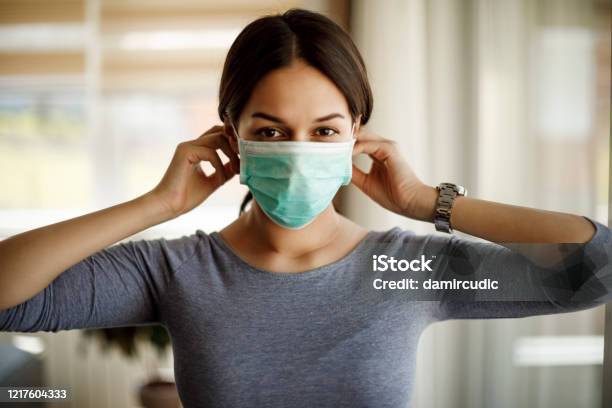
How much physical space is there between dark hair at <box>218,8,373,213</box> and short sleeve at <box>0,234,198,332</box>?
0.82 ft

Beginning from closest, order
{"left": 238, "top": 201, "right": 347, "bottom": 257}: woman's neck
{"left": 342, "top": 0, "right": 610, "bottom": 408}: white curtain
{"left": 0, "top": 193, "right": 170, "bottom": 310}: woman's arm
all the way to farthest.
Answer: {"left": 0, "top": 193, "right": 170, "bottom": 310}: woman's arm
{"left": 238, "top": 201, "right": 347, "bottom": 257}: woman's neck
{"left": 342, "top": 0, "right": 610, "bottom": 408}: white curtain

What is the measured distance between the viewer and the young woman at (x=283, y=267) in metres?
0.77

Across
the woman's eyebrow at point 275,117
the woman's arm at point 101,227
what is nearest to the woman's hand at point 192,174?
the woman's arm at point 101,227

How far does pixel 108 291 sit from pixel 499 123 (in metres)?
1.31

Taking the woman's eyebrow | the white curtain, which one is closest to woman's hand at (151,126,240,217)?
the woman's eyebrow

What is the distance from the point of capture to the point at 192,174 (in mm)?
864

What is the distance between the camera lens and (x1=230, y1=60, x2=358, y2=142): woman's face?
2.49 ft

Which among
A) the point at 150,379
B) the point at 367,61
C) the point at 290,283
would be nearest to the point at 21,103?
the point at 150,379

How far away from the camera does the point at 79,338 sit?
1.93 metres

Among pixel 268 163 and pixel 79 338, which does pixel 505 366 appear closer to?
pixel 268 163

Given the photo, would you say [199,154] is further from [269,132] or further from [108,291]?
[108,291]

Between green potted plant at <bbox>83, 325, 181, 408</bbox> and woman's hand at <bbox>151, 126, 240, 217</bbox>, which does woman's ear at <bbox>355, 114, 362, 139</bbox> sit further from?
green potted plant at <bbox>83, 325, 181, 408</bbox>

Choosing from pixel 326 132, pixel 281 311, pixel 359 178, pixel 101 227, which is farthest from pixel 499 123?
pixel 101 227

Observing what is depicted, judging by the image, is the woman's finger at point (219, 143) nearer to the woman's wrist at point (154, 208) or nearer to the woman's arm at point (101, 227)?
the woman's arm at point (101, 227)
